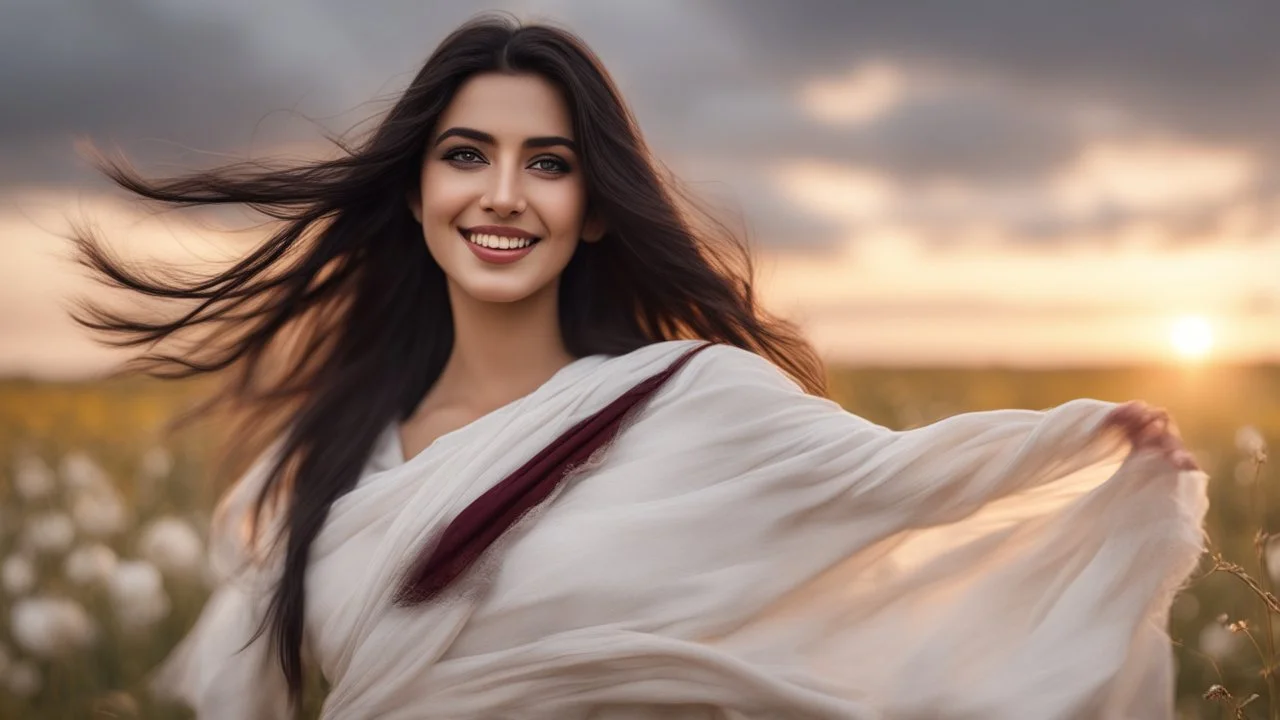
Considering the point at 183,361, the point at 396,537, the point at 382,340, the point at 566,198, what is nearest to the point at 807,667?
the point at 396,537

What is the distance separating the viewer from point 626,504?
2857 mm

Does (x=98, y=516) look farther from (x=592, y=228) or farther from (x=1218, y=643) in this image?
(x=1218, y=643)

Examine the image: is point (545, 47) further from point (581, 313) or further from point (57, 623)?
point (57, 623)

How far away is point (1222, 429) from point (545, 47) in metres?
5.31

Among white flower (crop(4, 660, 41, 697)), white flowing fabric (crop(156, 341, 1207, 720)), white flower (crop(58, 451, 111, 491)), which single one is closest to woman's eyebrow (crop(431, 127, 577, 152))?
white flowing fabric (crop(156, 341, 1207, 720))

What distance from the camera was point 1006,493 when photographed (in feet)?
9.37

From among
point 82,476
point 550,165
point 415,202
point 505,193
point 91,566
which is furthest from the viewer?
point 82,476

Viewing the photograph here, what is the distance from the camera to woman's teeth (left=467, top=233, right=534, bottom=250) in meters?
3.13

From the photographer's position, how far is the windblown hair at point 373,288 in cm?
319

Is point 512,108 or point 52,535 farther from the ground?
point 512,108

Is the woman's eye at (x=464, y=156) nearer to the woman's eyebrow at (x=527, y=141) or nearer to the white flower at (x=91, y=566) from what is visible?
the woman's eyebrow at (x=527, y=141)

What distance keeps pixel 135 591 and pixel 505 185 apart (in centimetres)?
199

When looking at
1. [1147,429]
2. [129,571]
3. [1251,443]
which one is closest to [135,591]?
[129,571]

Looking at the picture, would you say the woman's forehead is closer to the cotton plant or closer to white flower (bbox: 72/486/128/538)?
the cotton plant
